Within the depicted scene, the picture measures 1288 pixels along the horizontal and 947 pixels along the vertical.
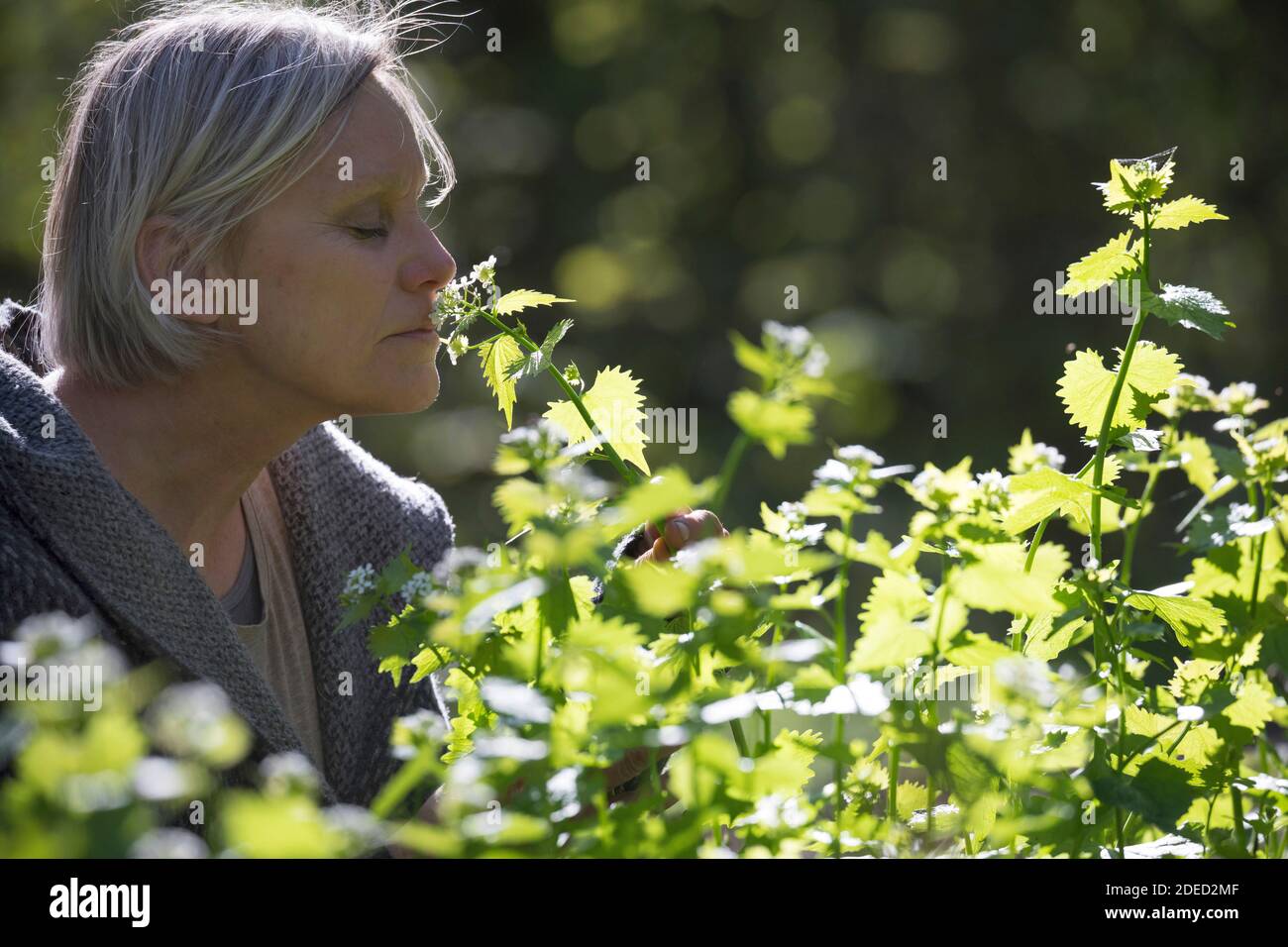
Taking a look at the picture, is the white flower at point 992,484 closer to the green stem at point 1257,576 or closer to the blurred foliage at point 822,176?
the green stem at point 1257,576

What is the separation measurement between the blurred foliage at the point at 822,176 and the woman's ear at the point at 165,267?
502 cm

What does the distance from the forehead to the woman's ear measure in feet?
0.60

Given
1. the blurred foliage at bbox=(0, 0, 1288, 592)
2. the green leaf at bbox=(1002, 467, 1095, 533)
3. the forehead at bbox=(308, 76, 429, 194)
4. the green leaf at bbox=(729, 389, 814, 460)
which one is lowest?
the green leaf at bbox=(1002, 467, 1095, 533)

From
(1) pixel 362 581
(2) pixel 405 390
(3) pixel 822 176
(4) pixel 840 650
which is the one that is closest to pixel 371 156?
(2) pixel 405 390

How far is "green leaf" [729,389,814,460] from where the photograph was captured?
570 millimetres

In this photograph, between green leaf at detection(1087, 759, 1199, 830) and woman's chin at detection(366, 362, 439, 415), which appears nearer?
green leaf at detection(1087, 759, 1199, 830)

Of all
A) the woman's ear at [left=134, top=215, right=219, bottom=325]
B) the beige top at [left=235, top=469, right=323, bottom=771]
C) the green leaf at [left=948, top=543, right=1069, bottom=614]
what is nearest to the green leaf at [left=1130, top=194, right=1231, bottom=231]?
the green leaf at [left=948, top=543, right=1069, bottom=614]

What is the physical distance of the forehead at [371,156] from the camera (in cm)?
141

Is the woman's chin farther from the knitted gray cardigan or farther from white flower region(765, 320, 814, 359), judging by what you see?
white flower region(765, 320, 814, 359)

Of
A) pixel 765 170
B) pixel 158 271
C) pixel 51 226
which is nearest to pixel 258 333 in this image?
pixel 158 271

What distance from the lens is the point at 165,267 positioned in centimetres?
151

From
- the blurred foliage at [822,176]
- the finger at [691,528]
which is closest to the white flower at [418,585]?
the finger at [691,528]

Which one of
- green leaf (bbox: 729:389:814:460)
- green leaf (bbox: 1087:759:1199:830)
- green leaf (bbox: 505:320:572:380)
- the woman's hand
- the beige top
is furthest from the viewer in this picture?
the beige top
